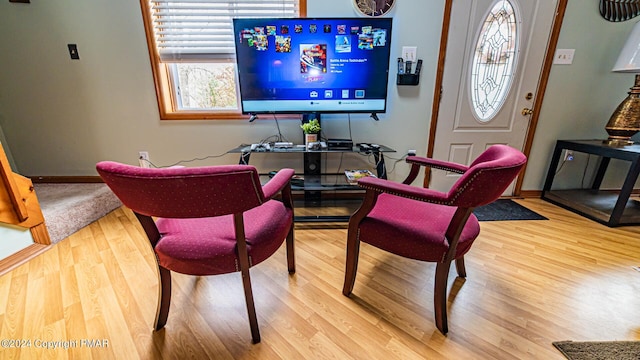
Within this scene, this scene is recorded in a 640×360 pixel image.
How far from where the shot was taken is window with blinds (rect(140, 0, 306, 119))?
78.4 inches

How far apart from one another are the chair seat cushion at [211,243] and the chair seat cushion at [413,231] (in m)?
0.42

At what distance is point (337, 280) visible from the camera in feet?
4.49

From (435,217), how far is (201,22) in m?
2.30

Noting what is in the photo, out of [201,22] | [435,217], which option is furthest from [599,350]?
[201,22]

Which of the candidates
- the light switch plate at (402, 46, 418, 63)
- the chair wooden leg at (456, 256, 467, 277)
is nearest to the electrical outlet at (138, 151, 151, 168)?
the light switch plate at (402, 46, 418, 63)

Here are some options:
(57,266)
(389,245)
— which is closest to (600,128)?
(389,245)

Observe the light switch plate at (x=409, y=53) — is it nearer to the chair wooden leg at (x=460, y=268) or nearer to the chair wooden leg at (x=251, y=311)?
the chair wooden leg at (x=460, y=268)

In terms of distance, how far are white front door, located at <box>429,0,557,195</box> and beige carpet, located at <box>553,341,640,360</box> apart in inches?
63.2

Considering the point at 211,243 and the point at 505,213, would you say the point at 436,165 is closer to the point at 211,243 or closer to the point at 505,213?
the point at 211,243

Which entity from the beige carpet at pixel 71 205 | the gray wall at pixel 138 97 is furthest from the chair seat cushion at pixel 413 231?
the beige carpet at pixel 71 205

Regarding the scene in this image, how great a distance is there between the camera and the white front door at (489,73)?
6.73 ft

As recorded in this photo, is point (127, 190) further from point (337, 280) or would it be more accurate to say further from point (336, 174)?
point (336, 174)

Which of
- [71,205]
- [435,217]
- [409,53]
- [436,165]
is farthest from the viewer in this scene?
[409,53]

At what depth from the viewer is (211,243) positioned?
0.91m
